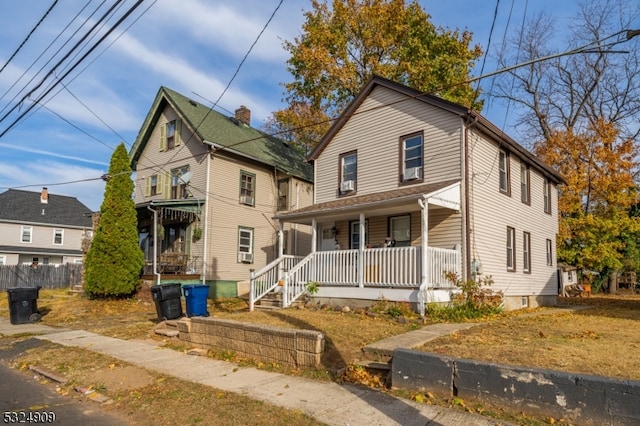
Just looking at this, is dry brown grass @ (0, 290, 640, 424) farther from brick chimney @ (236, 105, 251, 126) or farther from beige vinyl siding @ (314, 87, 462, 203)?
brick chimney @ (236, 105, 251, 126)

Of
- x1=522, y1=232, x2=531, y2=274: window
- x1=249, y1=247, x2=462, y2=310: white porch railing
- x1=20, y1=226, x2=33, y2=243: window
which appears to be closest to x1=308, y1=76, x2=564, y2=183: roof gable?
x1=522, y1=232, x2=531, y2=274: window

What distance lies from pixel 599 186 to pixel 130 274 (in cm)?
2472

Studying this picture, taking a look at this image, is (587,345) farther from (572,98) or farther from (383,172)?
(572,98)

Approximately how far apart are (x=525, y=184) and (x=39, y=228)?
129ft

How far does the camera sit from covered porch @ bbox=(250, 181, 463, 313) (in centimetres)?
→ 1193

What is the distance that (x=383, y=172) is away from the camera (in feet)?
50.8

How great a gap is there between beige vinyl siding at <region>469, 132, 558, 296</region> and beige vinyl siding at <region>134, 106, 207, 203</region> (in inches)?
473

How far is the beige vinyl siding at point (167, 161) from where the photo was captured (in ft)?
69.0

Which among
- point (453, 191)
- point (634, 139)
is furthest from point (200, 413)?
point (634, 139)

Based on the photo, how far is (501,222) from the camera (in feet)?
49.9

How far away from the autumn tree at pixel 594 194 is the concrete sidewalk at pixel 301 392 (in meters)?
19.8

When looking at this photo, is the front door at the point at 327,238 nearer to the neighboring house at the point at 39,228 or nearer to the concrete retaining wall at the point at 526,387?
the concrete retaining wall at the point at 526,387

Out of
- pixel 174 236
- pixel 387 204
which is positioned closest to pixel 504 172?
pixel 387 204

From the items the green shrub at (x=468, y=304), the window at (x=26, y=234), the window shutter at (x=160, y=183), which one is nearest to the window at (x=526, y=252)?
the green shrub at (x=468, y=304)
